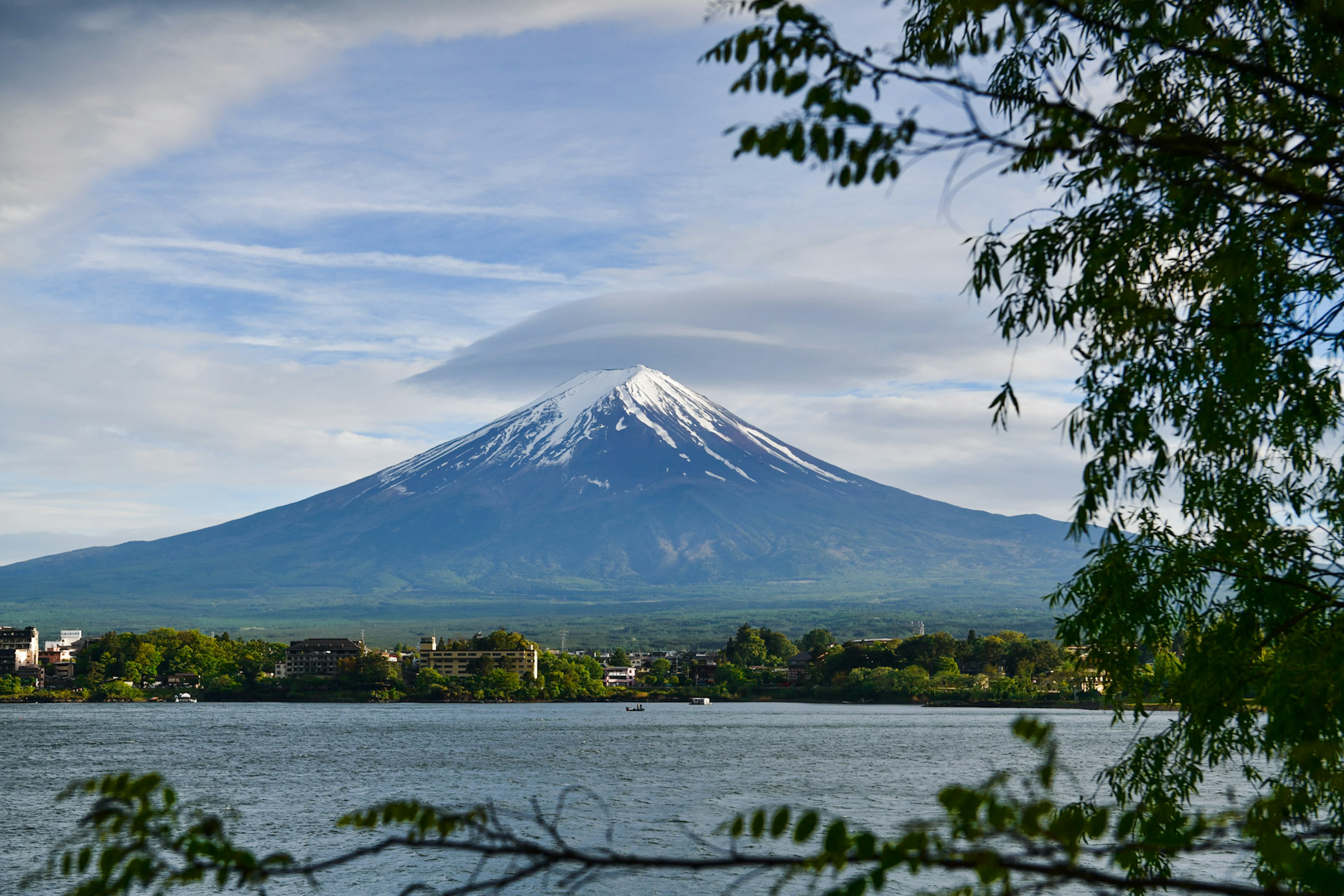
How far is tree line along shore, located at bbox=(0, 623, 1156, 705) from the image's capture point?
10494 cm

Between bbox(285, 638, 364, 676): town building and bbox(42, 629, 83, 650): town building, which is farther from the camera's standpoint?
bbox(42, 629, 83, 650): town building

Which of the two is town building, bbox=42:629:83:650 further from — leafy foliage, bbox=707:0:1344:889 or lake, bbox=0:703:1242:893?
leafy foliage, bbox=707:0:1344:889

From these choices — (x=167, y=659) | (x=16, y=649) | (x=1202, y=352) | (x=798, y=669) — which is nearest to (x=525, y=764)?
(x=1202, y=352)

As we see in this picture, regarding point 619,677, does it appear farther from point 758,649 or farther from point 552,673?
point 758,649

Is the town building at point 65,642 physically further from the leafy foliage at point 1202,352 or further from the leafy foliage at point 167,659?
the leafy foliage at point 1202,352

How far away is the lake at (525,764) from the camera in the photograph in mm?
34219

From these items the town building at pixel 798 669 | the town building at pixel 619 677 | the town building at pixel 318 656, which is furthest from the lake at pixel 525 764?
the town building at pixel 619 677

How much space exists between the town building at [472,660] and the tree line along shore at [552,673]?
264 mm

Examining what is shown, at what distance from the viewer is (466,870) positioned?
90.3 ft

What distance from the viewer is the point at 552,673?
115062mm

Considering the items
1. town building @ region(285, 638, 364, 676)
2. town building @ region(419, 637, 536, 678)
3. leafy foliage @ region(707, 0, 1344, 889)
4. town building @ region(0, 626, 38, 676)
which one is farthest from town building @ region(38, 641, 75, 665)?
leafy foliage @ region(707, 0, 1344, 889)

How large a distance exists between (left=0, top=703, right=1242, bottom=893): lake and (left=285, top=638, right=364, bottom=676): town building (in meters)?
24.0

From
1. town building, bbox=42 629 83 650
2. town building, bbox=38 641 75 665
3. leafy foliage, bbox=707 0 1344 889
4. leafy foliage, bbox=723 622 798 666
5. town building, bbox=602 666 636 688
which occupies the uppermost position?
leafy foliage, bbox=707 0 1344 889

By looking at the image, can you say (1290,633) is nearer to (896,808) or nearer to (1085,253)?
(1085,253)
